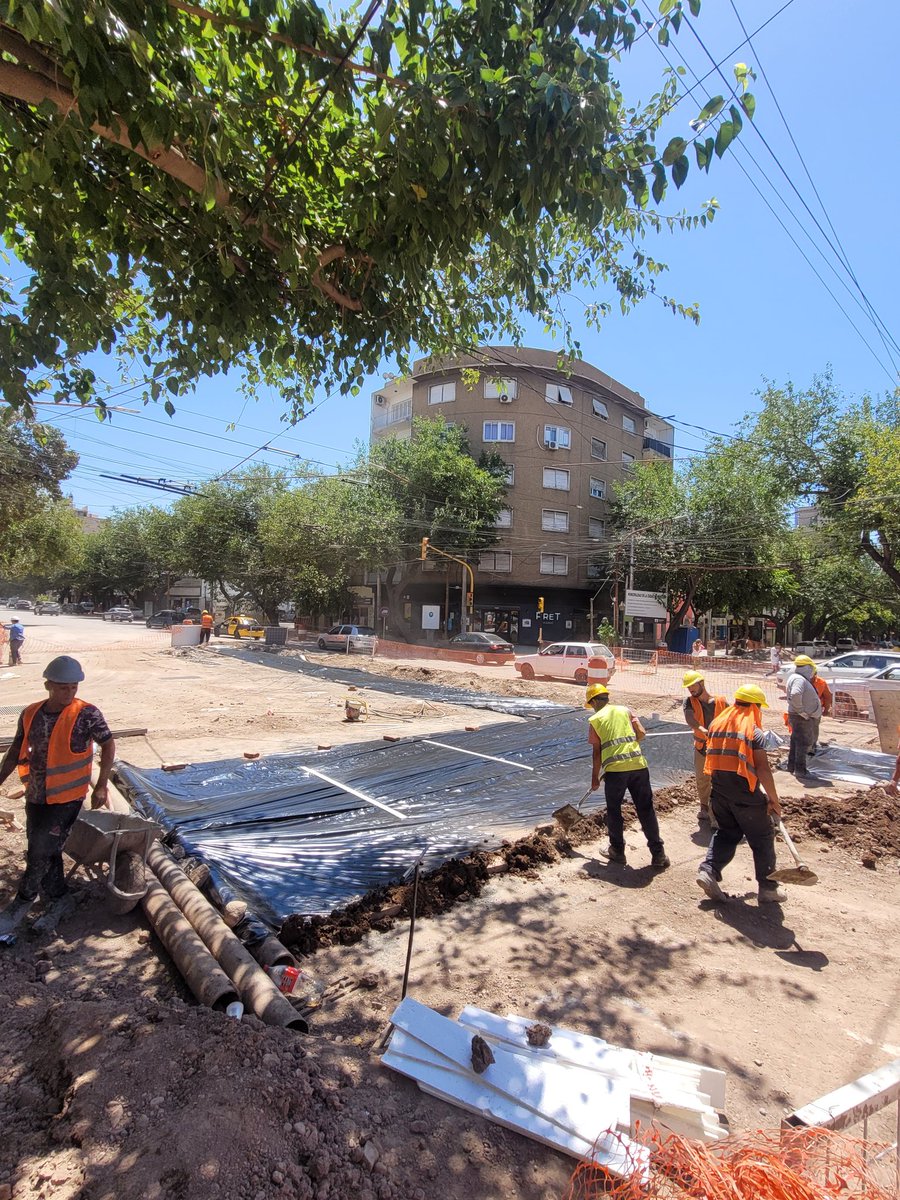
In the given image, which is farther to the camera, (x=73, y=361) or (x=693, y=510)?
(x=693, y=510)

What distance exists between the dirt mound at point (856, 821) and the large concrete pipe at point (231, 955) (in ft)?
16.5

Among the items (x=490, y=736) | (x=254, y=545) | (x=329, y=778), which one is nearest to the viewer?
(x=329, y=778)

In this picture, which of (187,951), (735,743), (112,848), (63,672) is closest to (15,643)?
(63,672)

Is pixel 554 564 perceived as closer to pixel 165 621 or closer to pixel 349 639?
pixel 349 639

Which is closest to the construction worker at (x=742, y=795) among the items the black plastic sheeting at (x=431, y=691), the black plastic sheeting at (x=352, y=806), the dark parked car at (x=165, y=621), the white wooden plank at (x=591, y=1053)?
the black plastic sheeting at (x=352, y=806)

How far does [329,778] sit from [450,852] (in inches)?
89.1

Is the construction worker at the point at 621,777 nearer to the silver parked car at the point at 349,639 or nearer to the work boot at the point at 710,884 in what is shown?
the work boot at the point at 710,884

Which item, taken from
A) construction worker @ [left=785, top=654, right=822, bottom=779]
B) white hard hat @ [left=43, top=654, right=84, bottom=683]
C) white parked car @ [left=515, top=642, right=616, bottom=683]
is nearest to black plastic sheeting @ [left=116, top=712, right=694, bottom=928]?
construction worker @ [left=785, top=654, right=822, bottom=779]

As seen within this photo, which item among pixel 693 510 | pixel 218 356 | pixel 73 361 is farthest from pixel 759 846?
pixel 693 510

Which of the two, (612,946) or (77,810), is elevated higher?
(77,810)

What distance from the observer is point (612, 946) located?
4.00 meters

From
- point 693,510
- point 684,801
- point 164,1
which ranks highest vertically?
point 693,510

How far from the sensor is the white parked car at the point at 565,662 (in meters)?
21.6

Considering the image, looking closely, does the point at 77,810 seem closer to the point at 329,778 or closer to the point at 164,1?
the point at 329,778
